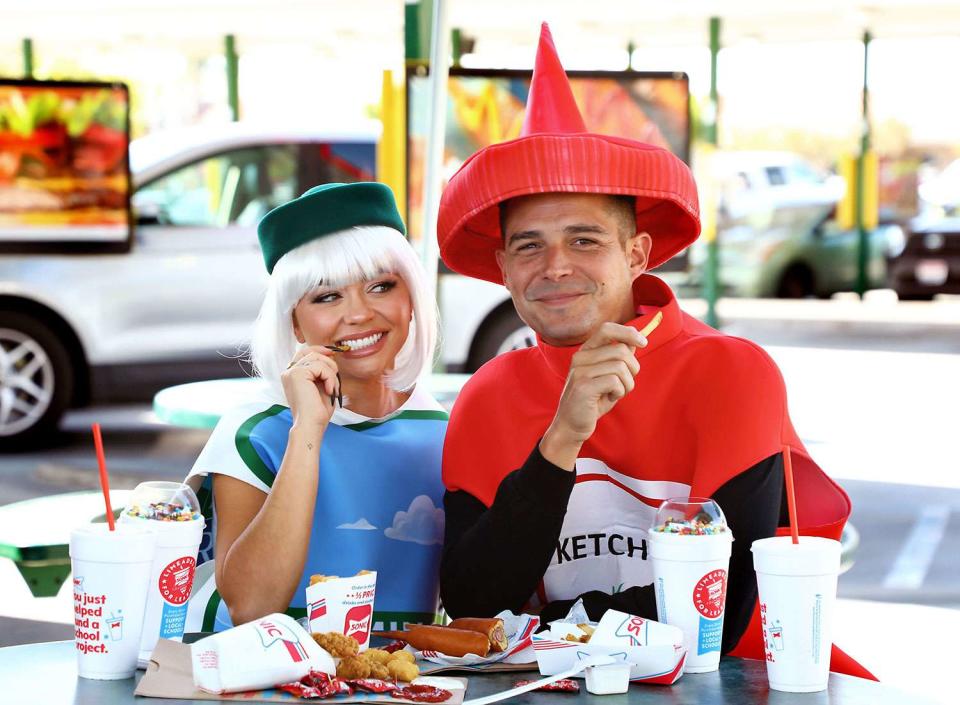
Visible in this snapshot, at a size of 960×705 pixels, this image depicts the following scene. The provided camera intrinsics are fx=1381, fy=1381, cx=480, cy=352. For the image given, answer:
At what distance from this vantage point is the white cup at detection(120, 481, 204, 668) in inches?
71.6

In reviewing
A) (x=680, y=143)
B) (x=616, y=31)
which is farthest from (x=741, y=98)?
(x=680, y=143)

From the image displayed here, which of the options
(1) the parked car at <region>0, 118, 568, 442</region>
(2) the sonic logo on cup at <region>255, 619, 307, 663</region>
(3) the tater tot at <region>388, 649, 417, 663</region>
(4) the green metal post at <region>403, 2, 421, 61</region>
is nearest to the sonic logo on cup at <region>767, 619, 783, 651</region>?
(3) the tater tot at <region>388, 649, 417, 663</region>

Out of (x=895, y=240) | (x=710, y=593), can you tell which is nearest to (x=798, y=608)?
(x=710, y=593)

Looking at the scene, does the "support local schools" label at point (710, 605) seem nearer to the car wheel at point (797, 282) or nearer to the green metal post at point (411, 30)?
the green metal post at point (411, 30)

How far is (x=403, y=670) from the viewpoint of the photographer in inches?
68.6

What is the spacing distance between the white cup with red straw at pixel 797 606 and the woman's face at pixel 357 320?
0.94m

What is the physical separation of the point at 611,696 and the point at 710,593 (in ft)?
0.66

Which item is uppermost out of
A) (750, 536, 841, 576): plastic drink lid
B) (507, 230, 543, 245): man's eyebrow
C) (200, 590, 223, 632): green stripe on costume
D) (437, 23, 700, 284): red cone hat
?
(437, 23, 700, 284): red cone hat

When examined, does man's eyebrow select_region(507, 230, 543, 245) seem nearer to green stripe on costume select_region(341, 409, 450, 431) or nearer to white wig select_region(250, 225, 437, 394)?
white wig select_region(250, 225, 437, 394)

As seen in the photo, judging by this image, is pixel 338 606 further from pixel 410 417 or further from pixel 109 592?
pixel 410 417

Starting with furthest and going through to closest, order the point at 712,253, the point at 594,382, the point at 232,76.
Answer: the point at 232,76 → the point at 712,253 → the point at 594,382

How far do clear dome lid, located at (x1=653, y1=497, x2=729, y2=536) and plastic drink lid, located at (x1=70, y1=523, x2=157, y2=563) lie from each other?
66cm

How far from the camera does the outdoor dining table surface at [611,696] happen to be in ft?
5.53

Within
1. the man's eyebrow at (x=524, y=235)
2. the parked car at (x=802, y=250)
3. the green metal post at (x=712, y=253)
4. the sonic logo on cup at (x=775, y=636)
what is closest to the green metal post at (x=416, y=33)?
the man's eyebrow at (x=524, y=235)
